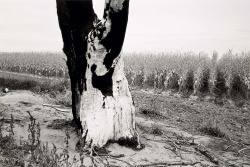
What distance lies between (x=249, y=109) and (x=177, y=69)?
3.70 m

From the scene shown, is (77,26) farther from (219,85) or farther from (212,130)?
(219,85)

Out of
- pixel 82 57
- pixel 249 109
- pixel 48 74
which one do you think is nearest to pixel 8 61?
pixel 48 74

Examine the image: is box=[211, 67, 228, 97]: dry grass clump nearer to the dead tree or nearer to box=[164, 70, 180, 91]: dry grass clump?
box=[164, 70, 180, 91]: dry grass clump

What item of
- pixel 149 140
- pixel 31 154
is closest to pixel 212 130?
pixel 149 140

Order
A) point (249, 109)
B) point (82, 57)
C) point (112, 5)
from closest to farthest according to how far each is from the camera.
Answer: point (112, 5), point (82, 57), point (249, 109)

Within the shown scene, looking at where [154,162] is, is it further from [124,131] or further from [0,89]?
[0,89]

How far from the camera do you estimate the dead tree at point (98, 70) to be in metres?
3.99

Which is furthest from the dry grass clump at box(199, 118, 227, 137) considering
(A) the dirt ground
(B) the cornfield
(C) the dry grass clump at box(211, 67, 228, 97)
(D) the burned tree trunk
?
(C) the dry grass clump at box(211, 67, 228, 97)

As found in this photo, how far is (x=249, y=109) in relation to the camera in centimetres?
922

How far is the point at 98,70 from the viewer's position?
412cm

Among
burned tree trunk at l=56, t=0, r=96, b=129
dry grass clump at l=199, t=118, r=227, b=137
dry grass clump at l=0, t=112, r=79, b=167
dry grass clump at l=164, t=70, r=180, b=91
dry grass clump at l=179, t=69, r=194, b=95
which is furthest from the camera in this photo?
dry grass clump at l=164, t=70, r=180, b=91

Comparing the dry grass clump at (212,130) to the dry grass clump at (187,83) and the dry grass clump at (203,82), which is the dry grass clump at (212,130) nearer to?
the dry grass clump at (203,82)

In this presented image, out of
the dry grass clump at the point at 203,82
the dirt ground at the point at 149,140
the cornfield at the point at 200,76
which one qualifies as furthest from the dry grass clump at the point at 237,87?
the dirt ground at the point at 149,140

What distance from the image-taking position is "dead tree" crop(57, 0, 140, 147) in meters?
3.99
